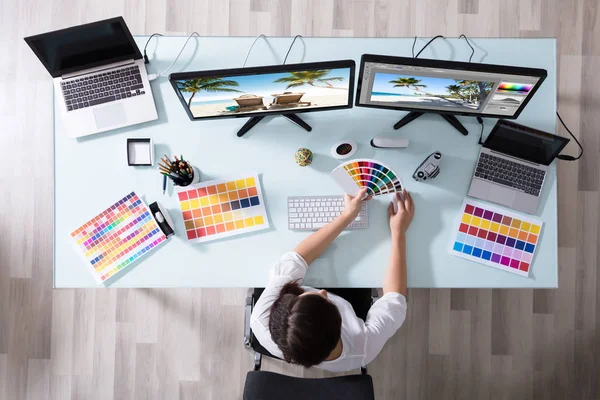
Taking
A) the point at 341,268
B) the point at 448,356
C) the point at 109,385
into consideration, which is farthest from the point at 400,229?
the point at 109,385

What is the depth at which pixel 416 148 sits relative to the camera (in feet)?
5.63

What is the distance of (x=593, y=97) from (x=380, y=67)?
1768mm

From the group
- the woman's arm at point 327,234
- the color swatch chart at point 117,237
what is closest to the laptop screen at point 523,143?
the woman's arm at point 327,234

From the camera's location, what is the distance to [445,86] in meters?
1.42

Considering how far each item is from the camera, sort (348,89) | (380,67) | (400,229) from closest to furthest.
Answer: (380,67)
(348,89)
(400,229)

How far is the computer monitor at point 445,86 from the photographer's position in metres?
1.30

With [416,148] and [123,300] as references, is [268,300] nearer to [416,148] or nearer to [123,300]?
[416,148]

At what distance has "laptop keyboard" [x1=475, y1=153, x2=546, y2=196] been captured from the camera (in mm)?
1678

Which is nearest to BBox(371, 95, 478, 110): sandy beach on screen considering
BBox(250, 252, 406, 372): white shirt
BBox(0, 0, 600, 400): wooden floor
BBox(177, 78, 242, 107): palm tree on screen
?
BBox(177, 78, 242, 107): palm tree on screen

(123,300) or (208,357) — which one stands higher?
(123,300)

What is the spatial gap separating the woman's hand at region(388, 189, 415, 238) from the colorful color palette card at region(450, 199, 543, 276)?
0.19 m

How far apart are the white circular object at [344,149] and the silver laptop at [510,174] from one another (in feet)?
1.56

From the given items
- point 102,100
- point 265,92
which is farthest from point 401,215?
point 102,100

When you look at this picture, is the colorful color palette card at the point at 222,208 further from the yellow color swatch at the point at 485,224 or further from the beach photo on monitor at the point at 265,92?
the yellow color swatch at the point at 485,224
